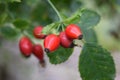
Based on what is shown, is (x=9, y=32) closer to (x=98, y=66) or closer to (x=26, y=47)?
(x=26, y=47)

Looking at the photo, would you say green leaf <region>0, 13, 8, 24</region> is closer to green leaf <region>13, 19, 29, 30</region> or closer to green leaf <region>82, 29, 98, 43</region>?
green leaf <region>13, 19, 29, 30</region>

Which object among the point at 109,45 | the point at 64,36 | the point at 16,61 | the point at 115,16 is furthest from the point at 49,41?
the point at 109,45

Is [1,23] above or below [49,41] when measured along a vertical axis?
above

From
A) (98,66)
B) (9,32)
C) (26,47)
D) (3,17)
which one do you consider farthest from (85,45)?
(9,32)

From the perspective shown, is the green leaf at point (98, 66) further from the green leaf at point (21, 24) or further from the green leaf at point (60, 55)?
the green leaf at point (21, 24)

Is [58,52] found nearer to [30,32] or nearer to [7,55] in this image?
[30,32]

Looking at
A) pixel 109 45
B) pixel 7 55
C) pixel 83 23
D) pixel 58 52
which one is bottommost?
pixel 58 52

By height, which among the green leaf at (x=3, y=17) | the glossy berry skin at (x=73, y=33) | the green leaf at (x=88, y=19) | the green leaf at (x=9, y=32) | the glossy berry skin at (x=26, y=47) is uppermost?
the green leaf at (x=9, y=32)

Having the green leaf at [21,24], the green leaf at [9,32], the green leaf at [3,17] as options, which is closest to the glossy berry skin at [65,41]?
the green leaf at [21,24]
